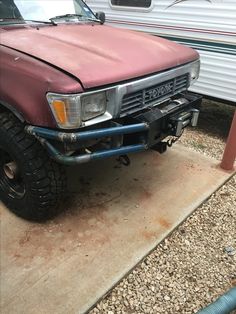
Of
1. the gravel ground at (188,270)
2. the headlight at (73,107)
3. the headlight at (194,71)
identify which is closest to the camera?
the headlight at (73,107)

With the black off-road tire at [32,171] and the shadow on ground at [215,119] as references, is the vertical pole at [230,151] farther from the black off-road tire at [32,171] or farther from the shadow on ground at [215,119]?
the black off-road tire at [32,171]

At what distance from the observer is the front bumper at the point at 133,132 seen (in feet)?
7.57

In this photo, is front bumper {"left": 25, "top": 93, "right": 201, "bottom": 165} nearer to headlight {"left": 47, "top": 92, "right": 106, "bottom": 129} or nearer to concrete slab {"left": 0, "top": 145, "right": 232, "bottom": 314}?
headlight {"left": 47, "top": 92, "right": 106, "bottom": 129}

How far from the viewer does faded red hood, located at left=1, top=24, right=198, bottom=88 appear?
7.66 ft

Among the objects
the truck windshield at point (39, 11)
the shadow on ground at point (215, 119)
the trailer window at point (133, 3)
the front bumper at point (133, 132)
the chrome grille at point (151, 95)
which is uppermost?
the truck windshield at point (39, 11)

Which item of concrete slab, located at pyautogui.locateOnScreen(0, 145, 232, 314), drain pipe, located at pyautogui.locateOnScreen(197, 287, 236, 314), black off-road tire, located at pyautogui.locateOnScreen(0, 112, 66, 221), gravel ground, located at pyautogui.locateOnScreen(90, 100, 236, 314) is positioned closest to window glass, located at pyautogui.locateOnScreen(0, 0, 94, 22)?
black off-road tire, located at pyautogui.locateOnScreen(0, 112, 66, 221)

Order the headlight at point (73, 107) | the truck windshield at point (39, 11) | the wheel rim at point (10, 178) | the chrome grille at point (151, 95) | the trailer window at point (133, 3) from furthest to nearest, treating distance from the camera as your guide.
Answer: the trailer window at point (133, 3)
the truck windshield at point (39, 11)
the wheel rim at point (10, 178)
the chrome grille at point (151, 95)
the headlight at point (73, 107)

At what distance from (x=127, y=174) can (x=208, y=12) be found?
94.3 inches

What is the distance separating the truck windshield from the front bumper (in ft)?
4.31

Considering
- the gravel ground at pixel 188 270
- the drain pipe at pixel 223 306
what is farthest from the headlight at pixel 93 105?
the drain pipe at pixel 223 306

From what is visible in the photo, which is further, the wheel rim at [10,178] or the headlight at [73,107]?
the wheel rim at [10,178]

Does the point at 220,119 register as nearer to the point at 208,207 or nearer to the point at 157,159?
the point at 157,159

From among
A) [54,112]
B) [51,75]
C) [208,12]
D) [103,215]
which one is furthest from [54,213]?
[208,12]

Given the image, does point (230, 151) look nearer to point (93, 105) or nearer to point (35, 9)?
point (93, 105)
